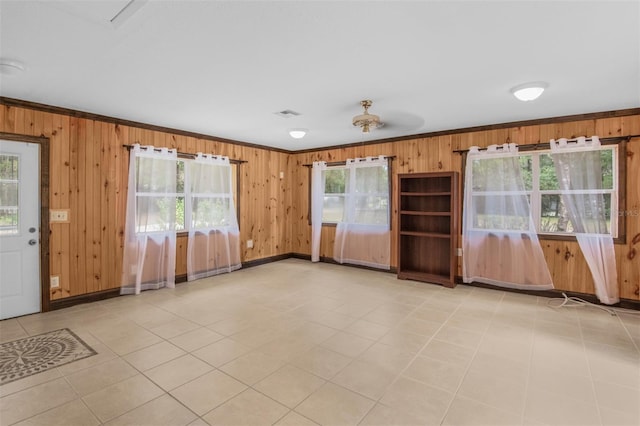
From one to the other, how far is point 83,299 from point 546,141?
20.7 feet

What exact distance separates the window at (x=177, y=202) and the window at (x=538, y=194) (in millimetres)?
4084

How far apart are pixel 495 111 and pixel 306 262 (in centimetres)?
429

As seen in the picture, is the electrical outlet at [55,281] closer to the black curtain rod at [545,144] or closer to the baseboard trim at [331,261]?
the baseboard trim at [331,261]

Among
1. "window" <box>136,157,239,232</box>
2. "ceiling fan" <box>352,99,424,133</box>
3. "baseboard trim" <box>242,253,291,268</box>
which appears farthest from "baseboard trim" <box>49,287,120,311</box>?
"ceiling fan" <box>352,99,424,133</box>

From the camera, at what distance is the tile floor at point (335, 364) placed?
198 centimetres

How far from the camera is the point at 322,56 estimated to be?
245 centimetres

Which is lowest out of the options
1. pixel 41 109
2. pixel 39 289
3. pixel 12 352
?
pixel 12 352

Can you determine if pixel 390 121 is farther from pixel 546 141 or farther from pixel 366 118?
pixel 546 141

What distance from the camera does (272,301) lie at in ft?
13.5

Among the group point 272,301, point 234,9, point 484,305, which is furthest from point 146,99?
point 484,305

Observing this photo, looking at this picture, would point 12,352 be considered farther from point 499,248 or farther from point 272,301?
point 499,248

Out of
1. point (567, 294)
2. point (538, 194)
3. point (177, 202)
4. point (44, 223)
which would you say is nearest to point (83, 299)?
point (44, 223)

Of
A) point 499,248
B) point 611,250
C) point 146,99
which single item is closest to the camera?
point 146,99

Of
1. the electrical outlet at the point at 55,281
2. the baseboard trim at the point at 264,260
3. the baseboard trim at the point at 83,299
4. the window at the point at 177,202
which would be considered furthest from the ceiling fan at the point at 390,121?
the electrical outlet at the point at 55,281
